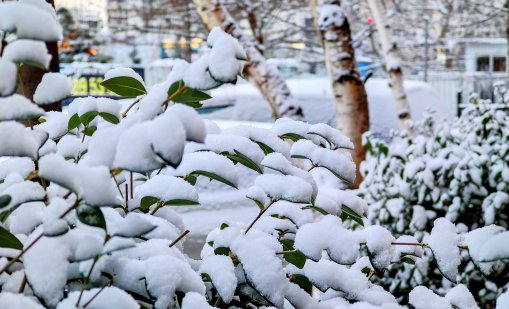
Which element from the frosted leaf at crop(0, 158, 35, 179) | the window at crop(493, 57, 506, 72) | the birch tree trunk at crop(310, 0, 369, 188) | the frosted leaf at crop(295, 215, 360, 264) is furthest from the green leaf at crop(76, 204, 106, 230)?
the window at crop(493, 57, 506, 72)

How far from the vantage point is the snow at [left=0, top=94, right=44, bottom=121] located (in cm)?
85

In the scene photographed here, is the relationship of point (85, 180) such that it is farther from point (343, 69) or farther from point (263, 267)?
point (343, 69)

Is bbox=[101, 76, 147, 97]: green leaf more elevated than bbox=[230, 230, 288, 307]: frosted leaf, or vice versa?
bbox=[101, 76, 147, 97]: green leaf

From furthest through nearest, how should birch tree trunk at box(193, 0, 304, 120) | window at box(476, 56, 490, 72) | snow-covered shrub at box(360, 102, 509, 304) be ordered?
window at box(476, 56, 490, 72), birch tree trunk at box(193, 0, 304, 120), snow-covered shrub at box(360, 102, 509, 304)

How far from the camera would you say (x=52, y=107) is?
7.39 feet

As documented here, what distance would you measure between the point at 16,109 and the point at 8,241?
0.17 metres

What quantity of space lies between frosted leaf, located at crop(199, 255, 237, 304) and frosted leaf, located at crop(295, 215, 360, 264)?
0.35 ft

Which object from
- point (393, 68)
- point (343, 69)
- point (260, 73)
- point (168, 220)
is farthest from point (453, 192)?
point (393, 68)

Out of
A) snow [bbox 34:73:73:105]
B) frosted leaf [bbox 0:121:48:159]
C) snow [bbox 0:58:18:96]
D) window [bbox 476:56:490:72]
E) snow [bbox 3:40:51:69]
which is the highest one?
snow [bbox 3:40:51:69]

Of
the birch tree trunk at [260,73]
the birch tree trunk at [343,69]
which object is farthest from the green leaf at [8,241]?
the birch tree trunk at [343,69]

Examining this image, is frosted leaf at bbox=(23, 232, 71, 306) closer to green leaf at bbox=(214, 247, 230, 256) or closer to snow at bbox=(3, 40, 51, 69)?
snow at bbox=(3, 40, 51, 69)

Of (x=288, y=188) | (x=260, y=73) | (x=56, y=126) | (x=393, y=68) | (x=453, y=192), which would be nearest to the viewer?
(x=288, y=188)

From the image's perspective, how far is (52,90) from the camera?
3.17 feet

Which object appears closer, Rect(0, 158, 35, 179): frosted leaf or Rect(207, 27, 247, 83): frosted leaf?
Rect(207, 27, 247, 83): frosted leaf
